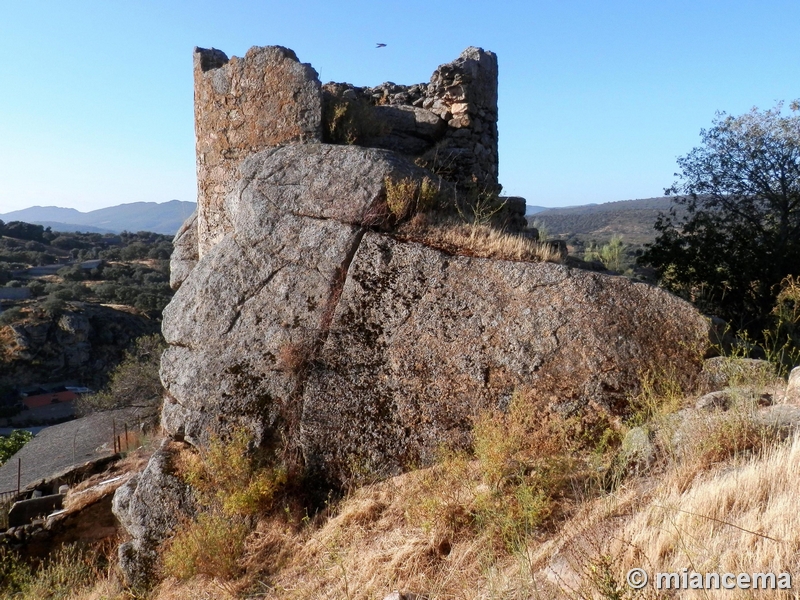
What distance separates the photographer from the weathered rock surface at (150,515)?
5.04 m

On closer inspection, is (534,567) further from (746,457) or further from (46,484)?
(46,484)

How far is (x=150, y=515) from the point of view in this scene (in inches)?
202

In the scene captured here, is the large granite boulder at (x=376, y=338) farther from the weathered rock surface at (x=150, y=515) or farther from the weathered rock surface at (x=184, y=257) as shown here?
the weathered rock surface at (x=184, y=257)

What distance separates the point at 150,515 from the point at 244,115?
4.61 meters

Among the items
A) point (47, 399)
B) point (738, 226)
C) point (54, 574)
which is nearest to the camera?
point (54, 574)

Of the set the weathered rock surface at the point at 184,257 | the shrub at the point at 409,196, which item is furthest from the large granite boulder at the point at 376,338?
the weathered rock surface at the point at 184,257

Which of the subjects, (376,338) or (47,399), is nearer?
(376,338)

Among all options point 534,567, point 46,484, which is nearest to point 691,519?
point 534,567

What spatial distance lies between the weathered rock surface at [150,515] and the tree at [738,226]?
9.89 metres

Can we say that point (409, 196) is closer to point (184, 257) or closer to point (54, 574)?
point (184, 257)

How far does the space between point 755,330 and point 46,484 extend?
10.7m

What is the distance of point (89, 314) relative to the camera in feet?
115

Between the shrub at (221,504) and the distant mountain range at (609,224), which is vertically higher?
the distant mountain range at (609,224)

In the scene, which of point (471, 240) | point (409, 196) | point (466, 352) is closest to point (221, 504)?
point (466, 352)
